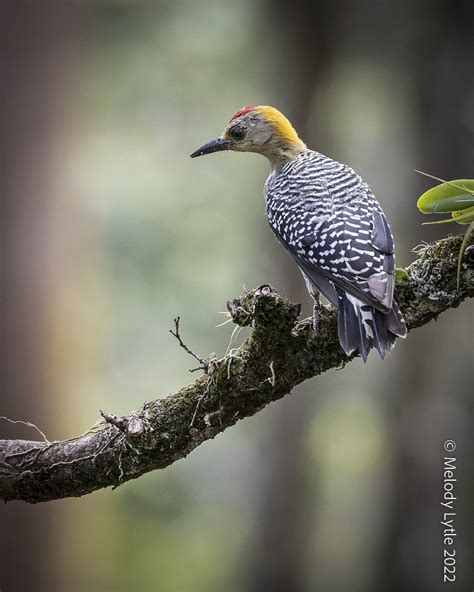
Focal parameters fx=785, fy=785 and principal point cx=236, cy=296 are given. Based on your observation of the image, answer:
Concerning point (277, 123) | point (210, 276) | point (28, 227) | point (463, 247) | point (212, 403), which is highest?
point (277, 123)

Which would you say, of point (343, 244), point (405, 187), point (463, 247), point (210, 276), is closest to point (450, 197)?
point (463, 247)

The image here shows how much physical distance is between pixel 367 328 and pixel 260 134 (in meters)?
1.96

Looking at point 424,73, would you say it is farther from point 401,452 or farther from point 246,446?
point 246,446

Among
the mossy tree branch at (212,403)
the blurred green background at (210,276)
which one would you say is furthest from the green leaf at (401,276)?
the blurred green background at (210,276)

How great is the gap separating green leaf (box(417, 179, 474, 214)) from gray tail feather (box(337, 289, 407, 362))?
0.42 meters

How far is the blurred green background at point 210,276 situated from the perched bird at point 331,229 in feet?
4.69

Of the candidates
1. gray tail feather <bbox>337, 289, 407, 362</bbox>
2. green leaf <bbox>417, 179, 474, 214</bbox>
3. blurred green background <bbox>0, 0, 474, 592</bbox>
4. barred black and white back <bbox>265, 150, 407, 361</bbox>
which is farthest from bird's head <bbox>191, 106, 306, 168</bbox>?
gray tail feather <bbox>337, 289, 407, 362</bbox>

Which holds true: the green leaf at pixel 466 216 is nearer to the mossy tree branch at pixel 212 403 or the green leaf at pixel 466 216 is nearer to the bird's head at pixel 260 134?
the mossy tree branch at pixel 212 403

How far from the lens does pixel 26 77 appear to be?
5883mm

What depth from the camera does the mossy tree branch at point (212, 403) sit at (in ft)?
9.92

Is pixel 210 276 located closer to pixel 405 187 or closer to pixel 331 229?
pixel 405 187

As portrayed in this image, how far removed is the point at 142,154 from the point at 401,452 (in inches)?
147

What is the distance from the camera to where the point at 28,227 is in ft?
18.9

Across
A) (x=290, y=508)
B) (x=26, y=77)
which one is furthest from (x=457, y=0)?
(x=290, y=508)
